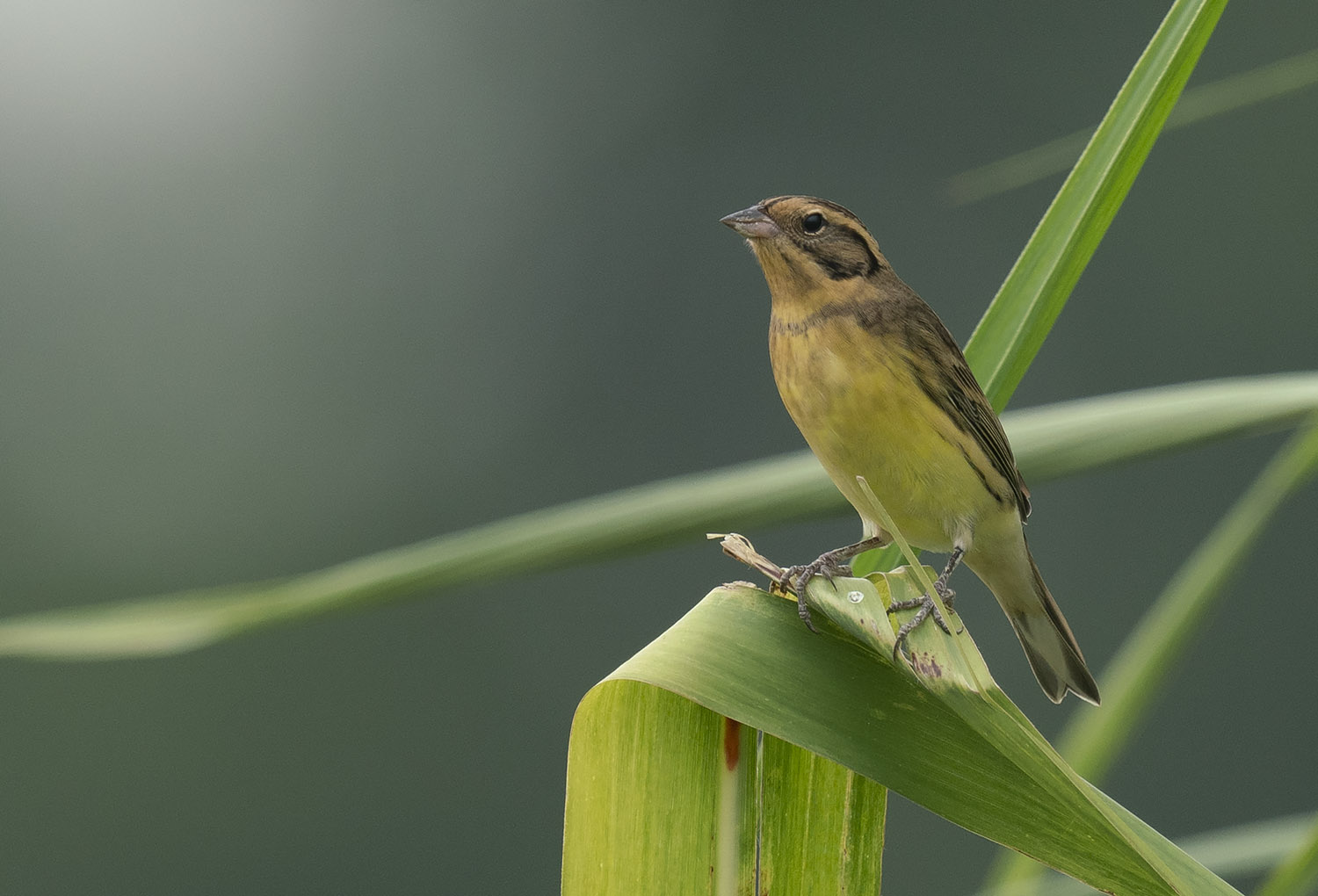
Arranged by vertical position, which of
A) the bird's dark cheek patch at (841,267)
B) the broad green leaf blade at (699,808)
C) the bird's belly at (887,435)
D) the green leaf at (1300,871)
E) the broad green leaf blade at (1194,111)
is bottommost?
the green leaf at (1300,871)

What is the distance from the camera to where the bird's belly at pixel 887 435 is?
1.51m

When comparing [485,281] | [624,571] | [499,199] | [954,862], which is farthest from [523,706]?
[499,199]

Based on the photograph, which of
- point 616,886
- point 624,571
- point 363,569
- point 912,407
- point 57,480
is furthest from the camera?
point 57,480

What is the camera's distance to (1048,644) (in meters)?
1.58

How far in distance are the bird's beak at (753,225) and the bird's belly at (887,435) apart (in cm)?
20

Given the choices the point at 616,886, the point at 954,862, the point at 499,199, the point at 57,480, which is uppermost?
the point at 499,199

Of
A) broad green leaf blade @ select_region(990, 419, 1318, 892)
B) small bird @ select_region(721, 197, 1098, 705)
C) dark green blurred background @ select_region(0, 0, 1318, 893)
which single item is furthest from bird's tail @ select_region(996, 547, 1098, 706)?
dark green blurred background @ select_region(0, 0, 1318, 893)

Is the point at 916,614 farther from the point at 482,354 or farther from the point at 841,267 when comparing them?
the point at 482,354

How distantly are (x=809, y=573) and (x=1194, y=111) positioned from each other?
652mm

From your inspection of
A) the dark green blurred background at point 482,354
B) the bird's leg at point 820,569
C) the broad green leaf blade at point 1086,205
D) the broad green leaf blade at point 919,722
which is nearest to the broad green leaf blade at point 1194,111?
the broad green leaf blade at point 1086,205

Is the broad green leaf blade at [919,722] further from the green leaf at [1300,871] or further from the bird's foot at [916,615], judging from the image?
the green leaf at [1300,871]

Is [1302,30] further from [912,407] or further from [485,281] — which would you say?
[912,407]

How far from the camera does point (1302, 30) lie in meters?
9.31

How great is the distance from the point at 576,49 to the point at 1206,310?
6.74 m
